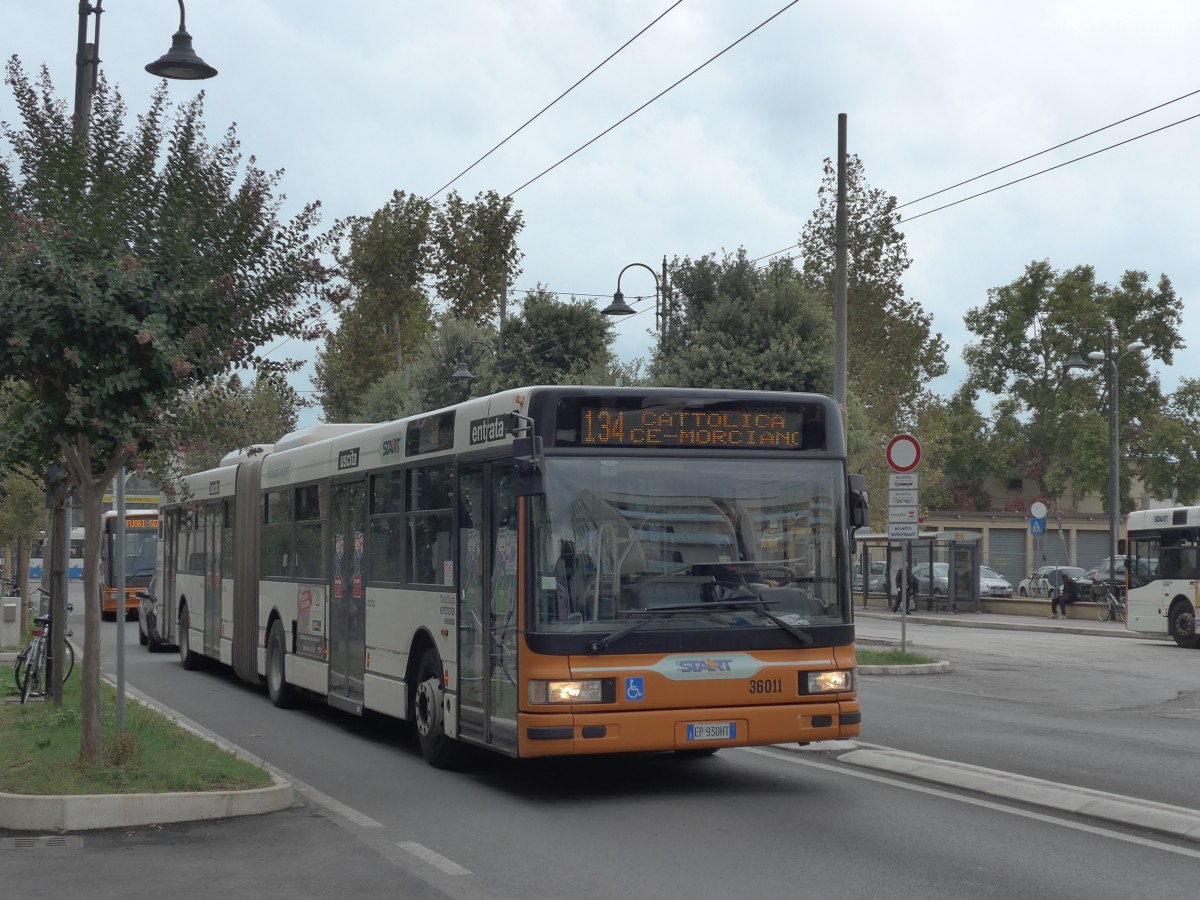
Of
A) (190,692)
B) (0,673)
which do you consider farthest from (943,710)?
(0,673)

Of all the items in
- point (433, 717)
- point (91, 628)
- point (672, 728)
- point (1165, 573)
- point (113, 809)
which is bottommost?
point (113, 809)

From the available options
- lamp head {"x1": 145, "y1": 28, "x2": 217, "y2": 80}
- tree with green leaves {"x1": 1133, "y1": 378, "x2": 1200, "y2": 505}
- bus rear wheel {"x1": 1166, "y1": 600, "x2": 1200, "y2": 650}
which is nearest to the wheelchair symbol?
lamp head {"x1": 145, "y1": 28, "x2": 217, "y2": 80}

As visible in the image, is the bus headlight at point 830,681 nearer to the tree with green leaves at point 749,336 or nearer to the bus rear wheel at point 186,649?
the bus rear wheel at point 186,649

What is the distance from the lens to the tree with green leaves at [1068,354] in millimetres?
80875

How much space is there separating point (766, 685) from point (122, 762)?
4352 mm

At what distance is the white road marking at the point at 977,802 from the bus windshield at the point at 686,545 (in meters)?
1.31

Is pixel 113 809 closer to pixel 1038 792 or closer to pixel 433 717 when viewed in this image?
pixel 433 717

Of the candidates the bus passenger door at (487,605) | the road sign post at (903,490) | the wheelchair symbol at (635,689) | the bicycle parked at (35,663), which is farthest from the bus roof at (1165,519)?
the wheelchair symbol at (635,689)

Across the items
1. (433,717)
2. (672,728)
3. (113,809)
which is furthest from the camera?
(433,717)

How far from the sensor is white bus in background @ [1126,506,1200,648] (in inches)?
1186

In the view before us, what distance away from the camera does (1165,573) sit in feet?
101

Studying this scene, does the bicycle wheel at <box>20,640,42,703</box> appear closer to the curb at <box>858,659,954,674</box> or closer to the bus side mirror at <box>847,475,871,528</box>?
the bus side mirror at <box>847,475,871,528</box>

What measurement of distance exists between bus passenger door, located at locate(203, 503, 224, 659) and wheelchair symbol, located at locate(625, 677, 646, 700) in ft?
38.0

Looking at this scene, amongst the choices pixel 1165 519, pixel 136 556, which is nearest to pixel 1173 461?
pixel 1165 519
